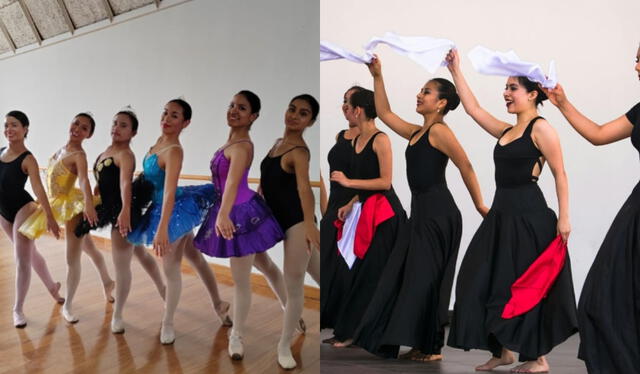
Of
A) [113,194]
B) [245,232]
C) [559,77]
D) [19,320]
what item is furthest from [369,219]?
[19,320]

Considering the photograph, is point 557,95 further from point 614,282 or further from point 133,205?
point 133,205

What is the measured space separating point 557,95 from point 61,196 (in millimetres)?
1657

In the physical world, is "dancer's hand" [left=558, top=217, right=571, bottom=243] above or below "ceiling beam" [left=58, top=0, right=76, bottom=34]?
below

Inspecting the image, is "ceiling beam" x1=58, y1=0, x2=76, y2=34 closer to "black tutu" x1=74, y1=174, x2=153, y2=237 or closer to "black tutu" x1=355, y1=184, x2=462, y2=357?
"black tutu" x1=74, y1=174, x2=153, y2=237

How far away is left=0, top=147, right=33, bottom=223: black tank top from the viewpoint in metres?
1.65

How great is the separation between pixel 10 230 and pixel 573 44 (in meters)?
1.99

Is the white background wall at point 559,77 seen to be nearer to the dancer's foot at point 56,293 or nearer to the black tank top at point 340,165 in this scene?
the black tank top at point 340,165

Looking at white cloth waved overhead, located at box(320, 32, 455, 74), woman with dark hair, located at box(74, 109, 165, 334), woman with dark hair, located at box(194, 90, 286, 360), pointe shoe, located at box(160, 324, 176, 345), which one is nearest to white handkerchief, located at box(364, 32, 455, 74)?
white cloth waved overhead, located at box(320, 32, 455, 74)

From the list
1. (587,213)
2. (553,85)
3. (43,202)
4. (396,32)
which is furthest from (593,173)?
(43,202)

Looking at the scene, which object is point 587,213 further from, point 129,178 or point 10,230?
point 10,230

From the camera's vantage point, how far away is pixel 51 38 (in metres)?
1.67

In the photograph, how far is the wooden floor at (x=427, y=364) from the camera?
146 centimetres

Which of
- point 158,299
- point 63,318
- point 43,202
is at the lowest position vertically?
Result: point 63,318

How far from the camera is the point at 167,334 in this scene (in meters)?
1.65
